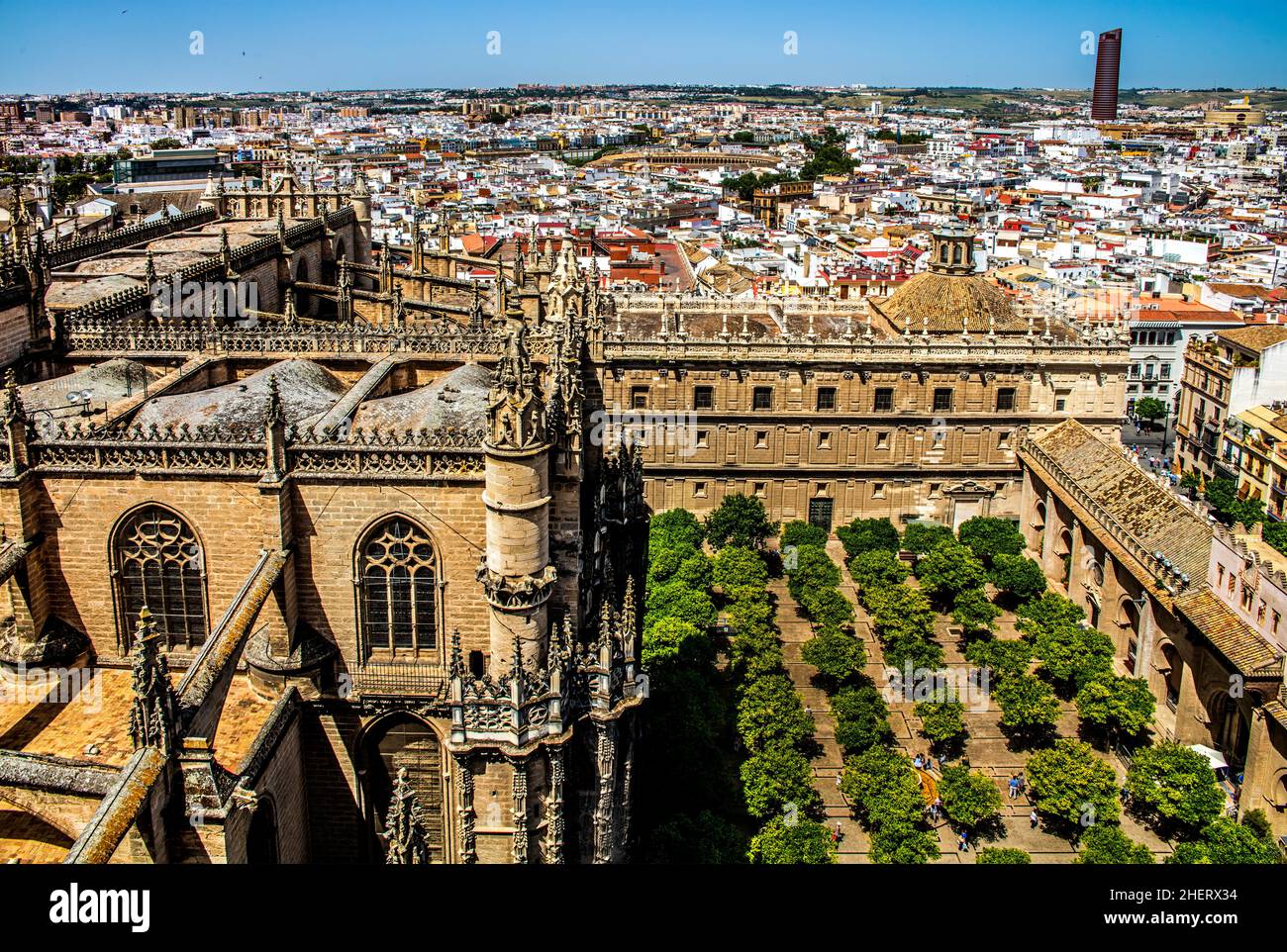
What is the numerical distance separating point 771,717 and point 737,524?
1971 centimetres

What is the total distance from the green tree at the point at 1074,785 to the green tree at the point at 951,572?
13.3m

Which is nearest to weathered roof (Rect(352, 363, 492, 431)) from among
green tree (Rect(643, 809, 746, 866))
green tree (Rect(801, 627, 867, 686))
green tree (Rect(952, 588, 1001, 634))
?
green tree (Rect(643, 809, 746, 866))

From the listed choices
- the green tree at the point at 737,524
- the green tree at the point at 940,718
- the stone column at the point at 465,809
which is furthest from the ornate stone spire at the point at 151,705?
the green tree at the point at 737,524

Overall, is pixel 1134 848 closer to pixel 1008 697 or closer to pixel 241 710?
pixel 1008 697

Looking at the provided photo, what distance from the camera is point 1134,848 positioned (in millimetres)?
26875

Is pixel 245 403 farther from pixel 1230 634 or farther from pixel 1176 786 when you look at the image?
pixel 1230 634

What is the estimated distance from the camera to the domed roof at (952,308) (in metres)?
55.3

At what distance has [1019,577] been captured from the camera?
4459cm

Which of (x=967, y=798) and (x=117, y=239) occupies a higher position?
(x=117, y=239)

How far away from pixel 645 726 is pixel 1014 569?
2244cm

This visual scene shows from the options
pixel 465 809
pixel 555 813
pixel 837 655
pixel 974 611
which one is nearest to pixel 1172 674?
pixel 974 611

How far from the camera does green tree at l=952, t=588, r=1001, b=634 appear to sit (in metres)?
41.1

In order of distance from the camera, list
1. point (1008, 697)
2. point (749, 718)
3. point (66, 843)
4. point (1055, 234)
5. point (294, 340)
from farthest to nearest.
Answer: point (1055, 234) < point (1008, 697) < point (749, 718) < point (294, 340) < point (66, 843)
